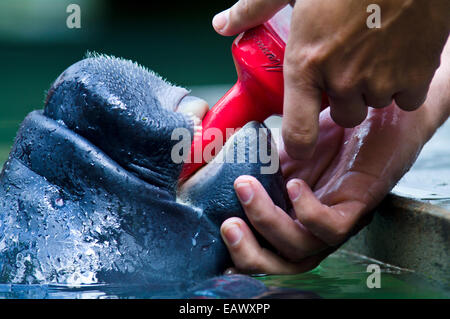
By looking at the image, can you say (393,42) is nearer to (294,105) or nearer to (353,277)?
(294,105)

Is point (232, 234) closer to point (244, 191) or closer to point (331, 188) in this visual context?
point (244, 191)

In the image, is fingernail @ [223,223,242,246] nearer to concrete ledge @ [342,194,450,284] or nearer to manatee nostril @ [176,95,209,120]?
manatee nostril @ [176,95,209,120]

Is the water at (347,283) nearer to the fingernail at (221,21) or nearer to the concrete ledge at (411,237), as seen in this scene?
the concrete ledge at (411,237)

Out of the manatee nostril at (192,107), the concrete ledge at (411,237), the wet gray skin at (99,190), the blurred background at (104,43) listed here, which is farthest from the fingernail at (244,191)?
the blurred background at (104,43)

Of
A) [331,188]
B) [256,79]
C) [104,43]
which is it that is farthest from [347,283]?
[104,43]

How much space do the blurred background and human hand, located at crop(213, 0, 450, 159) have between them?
2.42 m

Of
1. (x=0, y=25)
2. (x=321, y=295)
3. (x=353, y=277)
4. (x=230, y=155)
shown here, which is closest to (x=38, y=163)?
(x=230, y=155)

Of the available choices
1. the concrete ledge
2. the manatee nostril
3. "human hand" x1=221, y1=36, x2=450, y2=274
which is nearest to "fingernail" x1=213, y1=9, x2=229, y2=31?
the manatee nostril

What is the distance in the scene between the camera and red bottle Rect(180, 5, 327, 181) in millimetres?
2145

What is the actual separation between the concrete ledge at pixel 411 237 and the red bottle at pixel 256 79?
56cm

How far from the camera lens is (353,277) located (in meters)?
2.41

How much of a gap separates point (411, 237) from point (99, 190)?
1.14 meters

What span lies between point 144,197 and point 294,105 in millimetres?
449

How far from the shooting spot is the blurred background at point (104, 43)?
25.6 feet
